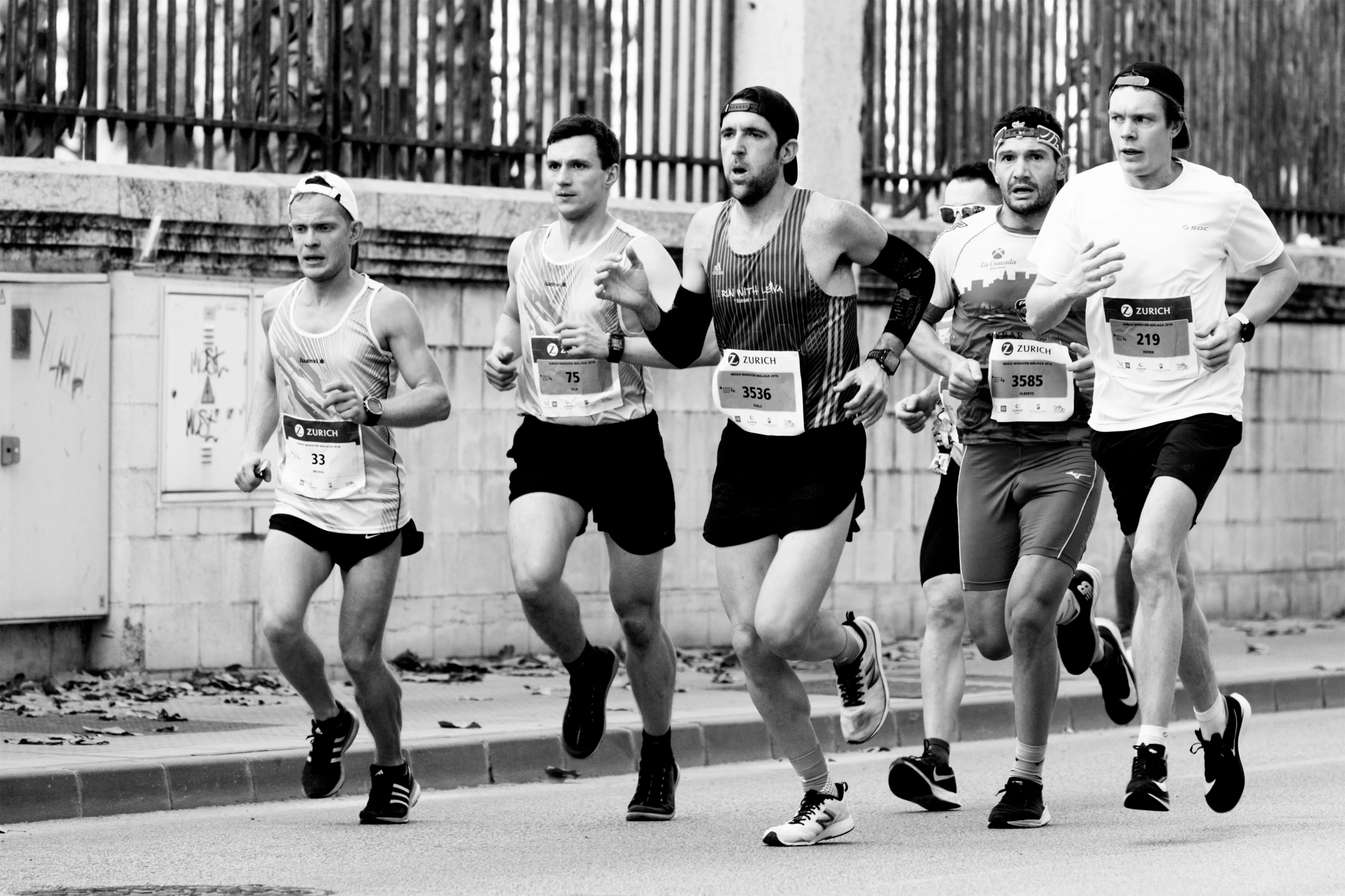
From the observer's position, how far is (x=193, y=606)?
1171 cm

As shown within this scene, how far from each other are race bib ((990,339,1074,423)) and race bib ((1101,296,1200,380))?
0.49m

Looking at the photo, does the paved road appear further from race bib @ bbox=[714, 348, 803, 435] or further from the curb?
race bib @ bbox=[714, 348, 803, 435]

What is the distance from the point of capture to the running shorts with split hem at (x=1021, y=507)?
762cm

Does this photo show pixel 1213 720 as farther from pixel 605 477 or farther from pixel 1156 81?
pixel 605 477

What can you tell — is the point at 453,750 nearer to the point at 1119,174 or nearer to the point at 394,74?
the point at 1119,174

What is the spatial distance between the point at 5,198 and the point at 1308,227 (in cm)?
983

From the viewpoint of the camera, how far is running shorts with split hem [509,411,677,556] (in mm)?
7793

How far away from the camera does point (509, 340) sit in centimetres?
810

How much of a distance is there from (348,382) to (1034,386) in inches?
86.5

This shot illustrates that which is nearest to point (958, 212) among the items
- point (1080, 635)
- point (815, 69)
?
point (1080, 635)

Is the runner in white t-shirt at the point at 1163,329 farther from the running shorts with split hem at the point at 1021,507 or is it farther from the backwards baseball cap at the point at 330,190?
the backwards baseball cap at the point at 330,190

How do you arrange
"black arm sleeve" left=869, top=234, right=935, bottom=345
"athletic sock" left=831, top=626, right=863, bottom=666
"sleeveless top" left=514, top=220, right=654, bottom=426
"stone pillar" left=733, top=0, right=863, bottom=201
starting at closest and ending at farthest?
"black arm sleeve" left=869, top=234, right=935, bottom=345, "athletic sock" left=831, top=626, right=863, bottom=666, "sleeveless top" left=514, top=220, right=654, bottom=426, "stone pillar" left=733, top=0, right=863, bottom=201

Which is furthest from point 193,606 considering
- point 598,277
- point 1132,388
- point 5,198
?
point 1132,388

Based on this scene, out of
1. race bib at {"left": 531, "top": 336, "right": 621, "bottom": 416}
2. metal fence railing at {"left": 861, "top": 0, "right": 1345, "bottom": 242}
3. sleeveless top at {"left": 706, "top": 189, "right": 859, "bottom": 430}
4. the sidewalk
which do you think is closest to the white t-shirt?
sleeveless top at {"left": 706, "top": 189, "right": 859, "bottom": 430}
